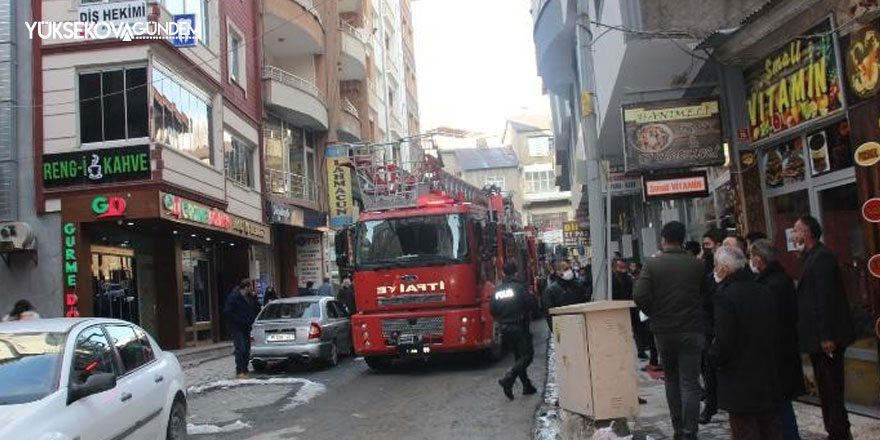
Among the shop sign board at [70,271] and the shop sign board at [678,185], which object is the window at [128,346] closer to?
the shop sign board at [678,185]

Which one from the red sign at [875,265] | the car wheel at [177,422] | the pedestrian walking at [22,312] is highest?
the pedestrian walking at [22,312]

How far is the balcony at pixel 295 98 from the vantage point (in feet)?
88.2

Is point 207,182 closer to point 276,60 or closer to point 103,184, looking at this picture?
point 103,184

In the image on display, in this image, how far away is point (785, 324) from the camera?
5926 millimetres

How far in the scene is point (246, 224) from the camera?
23.5m

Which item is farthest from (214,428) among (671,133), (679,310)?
(671,133)

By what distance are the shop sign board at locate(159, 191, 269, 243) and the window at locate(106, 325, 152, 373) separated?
10.3 meters

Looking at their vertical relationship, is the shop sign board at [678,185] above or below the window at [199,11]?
below

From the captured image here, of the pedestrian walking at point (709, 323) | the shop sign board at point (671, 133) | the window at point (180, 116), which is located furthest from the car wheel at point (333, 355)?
the pedestrian walking at point (709, 323)

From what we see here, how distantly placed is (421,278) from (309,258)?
18462 millimetres

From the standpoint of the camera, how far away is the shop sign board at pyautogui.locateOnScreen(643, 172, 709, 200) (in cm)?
1077

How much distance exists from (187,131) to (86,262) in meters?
4.08

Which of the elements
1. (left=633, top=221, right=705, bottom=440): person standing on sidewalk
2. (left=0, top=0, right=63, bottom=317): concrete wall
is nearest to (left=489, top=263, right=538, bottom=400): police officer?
(left=633, top=221, right=705, bottom=440): person standing on sidewalk

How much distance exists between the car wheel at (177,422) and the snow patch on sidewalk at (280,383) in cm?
370
